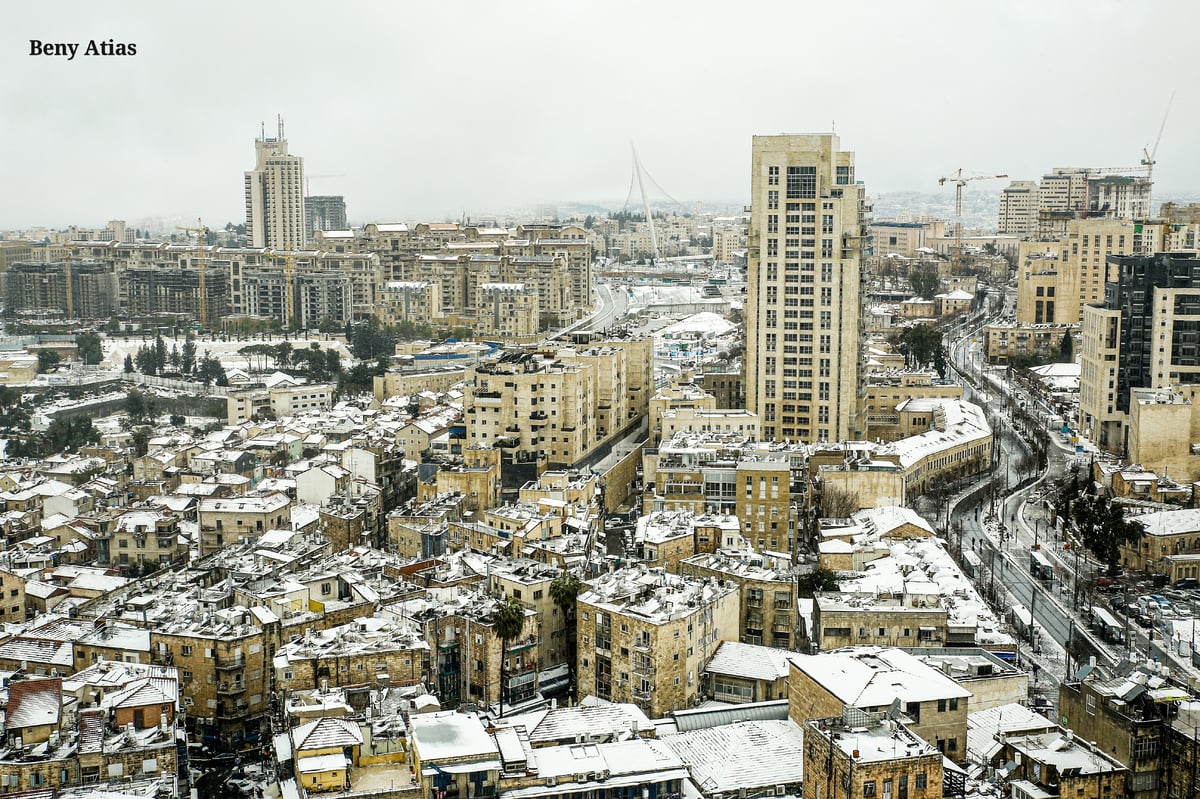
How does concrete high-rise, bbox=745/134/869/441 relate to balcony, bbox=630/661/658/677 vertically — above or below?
above

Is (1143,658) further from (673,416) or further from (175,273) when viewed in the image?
(175,273)

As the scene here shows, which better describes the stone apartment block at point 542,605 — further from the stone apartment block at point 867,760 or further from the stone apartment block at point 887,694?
the stone apartment block at point 867,760

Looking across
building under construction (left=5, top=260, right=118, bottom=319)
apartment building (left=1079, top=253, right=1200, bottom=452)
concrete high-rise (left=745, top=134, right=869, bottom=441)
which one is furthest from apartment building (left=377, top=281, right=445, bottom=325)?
apartment building (left=1079, top=253, right=1200, bottom=452)

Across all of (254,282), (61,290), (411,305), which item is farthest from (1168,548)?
Answer: (61,290)

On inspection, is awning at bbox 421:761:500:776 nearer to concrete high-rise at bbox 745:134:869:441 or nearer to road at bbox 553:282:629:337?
concrete high-rise at bbox 745:134:869:441

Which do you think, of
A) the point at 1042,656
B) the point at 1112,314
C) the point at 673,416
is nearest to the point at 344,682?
the point at 1042,656

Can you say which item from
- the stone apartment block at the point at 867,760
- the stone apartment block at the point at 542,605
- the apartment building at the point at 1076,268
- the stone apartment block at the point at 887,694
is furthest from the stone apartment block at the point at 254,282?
the stone apartment block at the point at 867,760
